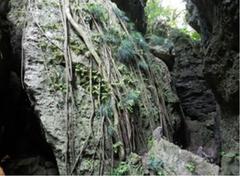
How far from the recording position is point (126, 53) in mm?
6312

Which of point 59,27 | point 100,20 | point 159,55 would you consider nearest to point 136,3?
point 159,55

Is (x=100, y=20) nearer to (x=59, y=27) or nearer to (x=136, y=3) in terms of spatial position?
(x=59, y=27)

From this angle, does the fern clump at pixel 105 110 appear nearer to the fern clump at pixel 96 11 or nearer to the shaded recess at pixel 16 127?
the shaded recess at pixel 16 127

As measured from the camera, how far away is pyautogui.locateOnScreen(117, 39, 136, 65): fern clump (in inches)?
248

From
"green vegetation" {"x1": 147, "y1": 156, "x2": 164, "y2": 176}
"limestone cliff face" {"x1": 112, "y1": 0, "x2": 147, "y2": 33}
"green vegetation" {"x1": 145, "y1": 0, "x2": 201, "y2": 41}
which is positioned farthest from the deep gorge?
"green vegetation" {"x1": 145, "y1": 0, "x2": 201, "y2": 41}

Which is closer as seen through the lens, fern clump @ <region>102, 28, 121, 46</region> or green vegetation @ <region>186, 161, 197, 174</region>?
green vegetation @ <region>186, 161, 197, 174</region>

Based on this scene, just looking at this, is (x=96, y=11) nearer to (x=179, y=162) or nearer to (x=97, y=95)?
(x=97, y=95)

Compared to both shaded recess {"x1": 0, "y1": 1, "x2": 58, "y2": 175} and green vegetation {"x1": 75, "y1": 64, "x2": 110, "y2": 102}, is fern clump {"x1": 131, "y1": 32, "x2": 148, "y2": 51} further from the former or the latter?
shaded recess {"x1": 0, "y1": 1, "x2": 58, "y2": 175}

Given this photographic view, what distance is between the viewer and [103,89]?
558cm

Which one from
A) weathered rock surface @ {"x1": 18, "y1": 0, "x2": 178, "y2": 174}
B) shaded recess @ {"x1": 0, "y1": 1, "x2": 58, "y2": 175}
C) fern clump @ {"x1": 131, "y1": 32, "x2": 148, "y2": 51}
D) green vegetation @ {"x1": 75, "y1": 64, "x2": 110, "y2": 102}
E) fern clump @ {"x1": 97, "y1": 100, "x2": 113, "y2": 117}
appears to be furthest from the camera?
fern clump @ {"x1": 131, "y1": 32, "x2": 148, "y2": 51}

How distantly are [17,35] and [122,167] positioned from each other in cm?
337

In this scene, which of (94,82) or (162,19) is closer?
(94,82)

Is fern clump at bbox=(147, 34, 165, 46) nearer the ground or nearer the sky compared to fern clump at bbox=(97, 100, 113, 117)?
nearer the sky

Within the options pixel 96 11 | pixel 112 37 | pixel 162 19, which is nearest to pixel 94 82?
A: pixel 112 37
